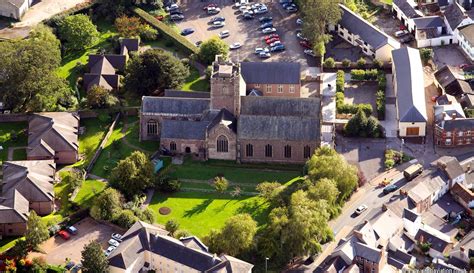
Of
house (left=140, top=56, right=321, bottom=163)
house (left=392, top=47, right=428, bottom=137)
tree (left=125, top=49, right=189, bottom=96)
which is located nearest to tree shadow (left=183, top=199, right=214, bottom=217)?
house (left=140, top=56, right=321, bottom=163)

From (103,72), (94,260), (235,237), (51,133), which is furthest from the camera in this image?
(103,72)

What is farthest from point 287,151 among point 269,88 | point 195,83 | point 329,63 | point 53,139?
point 53,139

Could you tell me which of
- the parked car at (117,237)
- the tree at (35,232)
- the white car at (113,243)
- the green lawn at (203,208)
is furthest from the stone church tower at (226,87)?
the tree at (35,232)

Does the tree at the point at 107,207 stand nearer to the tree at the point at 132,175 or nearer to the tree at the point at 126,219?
the tree at the point at 126,219

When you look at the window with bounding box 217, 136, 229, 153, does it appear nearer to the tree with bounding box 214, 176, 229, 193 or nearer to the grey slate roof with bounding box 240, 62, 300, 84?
the tree with bounding box 214, 176, 229, 193

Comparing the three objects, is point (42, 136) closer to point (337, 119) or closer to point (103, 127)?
point (103, 127)

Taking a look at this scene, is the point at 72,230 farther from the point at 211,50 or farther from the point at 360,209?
the point at 211,50
